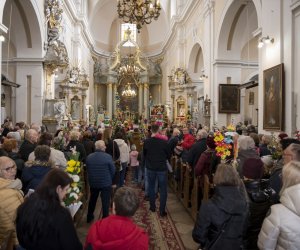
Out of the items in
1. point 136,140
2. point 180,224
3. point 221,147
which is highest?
point 221,147

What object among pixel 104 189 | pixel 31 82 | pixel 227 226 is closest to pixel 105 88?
pixel 31 82

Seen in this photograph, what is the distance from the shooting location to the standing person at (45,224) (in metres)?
2.55

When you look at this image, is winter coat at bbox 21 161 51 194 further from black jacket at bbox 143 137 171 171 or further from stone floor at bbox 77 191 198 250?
black jacket at bbox 143 137 171 171

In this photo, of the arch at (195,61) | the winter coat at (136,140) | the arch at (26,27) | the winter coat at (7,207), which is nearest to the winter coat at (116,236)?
the winter coat at (7,207)

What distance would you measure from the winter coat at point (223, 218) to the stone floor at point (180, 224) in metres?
2.05

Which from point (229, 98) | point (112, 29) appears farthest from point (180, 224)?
point (112, 29)

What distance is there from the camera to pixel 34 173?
4191 mm

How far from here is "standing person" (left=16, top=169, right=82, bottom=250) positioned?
100 inches

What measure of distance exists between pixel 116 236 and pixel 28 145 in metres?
3.99

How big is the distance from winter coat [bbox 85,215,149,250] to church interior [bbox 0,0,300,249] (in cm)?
298

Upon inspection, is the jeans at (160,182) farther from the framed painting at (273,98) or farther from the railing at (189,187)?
the framed painting at (273,98)

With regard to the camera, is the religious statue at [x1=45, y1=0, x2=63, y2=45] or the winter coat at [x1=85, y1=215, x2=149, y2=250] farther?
the religious statue at [x1=45, y1=0, x2=63, y2=45]

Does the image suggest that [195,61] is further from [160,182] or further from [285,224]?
[285,224]

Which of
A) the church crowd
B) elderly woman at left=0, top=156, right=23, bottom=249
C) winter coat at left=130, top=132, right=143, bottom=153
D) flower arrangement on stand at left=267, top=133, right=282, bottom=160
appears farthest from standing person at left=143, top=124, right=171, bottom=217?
winter coat at left=130, top=132, right=143, bottom=153
